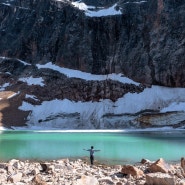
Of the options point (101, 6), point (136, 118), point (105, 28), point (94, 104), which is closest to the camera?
point (136, 118)

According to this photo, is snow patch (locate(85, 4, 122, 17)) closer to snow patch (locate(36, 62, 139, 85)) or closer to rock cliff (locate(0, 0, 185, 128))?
rock cliff (locate(0, 0, 185, 128))

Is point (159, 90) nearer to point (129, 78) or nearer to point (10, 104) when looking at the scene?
point (129, 78)

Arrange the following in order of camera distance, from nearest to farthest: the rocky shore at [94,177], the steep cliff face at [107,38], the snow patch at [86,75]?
the rocky shore at [94,177]
the steep cliff face at [107,38]
the snow patch at [86,75]

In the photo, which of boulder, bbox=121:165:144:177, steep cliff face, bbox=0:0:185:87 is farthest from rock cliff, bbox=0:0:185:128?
boulder, bbox=121:165:144:177

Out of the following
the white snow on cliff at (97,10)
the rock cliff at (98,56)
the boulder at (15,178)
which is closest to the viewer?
the boulder at (15,178)

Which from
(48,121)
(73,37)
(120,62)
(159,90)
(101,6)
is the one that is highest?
(101,6)

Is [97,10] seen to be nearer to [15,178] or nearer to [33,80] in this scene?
[33,80]

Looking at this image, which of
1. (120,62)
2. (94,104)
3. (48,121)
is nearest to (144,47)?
(120,62)

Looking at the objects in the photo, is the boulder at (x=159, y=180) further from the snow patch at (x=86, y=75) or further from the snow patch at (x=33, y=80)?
the snow patch at (x=33, y=80)

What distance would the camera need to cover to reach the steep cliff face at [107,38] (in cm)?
10425

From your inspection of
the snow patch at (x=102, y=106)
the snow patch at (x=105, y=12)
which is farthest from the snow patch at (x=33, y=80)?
the snow patch at (x=105, y=12)

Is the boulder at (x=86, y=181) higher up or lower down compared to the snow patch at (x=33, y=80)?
lower down

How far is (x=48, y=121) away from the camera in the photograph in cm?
9725

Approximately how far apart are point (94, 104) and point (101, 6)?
1624 inches
